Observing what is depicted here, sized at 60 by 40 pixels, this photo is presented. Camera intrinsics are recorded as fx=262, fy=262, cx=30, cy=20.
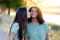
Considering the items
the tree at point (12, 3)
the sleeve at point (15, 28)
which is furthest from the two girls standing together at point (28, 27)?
the tree at point (12, 3)

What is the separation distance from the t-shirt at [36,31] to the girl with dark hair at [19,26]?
0.19 meters

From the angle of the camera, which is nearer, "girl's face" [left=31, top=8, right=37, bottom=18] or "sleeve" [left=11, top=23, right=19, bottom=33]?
"sleeve" [left=11, top=23, right=19, bottom=33]

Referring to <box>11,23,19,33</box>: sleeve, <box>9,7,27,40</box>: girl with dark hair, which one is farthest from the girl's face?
<box>11,23,19,33</box>: sleeve

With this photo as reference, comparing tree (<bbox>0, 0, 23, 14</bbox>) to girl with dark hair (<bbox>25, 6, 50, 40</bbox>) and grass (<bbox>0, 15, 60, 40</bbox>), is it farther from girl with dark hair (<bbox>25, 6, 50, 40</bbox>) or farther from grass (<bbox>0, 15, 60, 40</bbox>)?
girl with dark hair (<bbox>25, 6, 50, 40</bbox>)

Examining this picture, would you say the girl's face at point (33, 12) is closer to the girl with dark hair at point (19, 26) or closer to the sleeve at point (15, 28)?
the girl with dark hair at point (19, 26)

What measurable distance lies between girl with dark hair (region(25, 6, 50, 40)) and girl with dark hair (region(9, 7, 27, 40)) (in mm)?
188

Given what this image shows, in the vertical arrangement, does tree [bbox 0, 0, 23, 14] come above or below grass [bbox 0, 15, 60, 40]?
above

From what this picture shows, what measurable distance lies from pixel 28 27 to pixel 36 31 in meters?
0.13

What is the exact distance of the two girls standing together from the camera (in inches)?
138

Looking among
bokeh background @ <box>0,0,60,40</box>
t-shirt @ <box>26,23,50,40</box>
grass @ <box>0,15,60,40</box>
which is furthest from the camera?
bokeh background @ <box>0,0,60,40</box>

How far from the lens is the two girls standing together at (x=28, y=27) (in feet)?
11.5

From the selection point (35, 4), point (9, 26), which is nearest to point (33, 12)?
point (9, 26)

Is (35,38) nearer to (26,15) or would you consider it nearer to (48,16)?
(26,15)

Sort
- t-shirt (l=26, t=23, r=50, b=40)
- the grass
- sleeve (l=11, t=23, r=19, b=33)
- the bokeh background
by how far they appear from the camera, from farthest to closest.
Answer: the bokeh background, the grass, t-shirt (l=26, t=23, r=50, b=40), sleeve (l=11, t=23, r=19, b=33)
